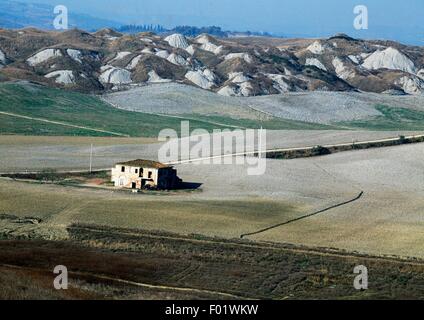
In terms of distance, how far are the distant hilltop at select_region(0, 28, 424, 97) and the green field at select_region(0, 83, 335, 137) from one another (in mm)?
10911

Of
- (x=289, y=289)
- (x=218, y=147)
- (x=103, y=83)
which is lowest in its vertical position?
(x=289, y=289)

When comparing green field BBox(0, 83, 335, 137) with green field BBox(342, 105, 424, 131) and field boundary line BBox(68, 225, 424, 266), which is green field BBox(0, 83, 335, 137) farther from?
field boundary line BBox(68, 225, 424, 266)

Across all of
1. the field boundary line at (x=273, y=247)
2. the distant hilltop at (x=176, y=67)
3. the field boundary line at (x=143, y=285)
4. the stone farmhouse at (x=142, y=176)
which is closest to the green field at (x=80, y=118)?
the distant hilltop at (x=176, y=67)

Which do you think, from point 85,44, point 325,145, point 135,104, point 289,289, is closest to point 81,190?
point 289,289

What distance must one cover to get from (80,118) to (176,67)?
185ft

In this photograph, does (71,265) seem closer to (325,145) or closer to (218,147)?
(218,147)

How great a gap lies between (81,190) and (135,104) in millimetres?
70798

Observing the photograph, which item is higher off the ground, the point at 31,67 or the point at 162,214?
the point at 31,67

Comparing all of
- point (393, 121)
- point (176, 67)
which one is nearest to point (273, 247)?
point (393, 121)

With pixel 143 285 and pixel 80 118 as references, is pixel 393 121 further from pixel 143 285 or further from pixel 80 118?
pixel 143 285

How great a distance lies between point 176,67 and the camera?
161 m

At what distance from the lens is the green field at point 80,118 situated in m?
95.3

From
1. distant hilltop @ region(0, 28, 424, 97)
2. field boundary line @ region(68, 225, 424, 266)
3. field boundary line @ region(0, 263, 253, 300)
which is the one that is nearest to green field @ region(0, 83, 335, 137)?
distant hilltop @ region(0, 28, 424, 97)

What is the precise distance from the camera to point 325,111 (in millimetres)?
129250
